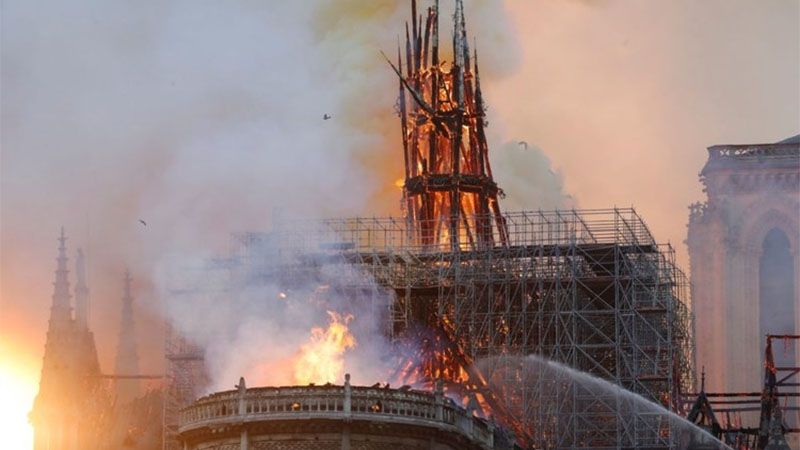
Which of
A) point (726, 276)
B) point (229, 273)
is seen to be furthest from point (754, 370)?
point (229, 273)

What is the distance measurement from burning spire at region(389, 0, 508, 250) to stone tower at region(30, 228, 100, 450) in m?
17.1

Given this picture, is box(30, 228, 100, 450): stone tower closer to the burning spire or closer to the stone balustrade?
the burning spire

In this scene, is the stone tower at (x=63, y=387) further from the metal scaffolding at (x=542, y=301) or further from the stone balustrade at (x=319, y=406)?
the stone balustrade at (x=319, y=406)

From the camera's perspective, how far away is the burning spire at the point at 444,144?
438 feet

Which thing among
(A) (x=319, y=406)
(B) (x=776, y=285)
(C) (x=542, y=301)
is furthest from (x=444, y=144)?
(A) (x=319, y=406)

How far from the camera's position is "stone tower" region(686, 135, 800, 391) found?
14800 centimetres

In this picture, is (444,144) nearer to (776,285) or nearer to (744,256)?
(744,256)

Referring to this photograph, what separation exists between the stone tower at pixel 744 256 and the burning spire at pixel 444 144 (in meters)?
16.6

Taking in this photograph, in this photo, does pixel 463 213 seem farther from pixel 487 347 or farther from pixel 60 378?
pixel 60 378

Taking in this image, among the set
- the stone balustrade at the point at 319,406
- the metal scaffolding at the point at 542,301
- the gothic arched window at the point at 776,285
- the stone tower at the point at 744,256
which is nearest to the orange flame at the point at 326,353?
the metal scaffolding at the point at 542,301

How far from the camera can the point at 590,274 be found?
5002 inches

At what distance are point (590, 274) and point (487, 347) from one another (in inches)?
219

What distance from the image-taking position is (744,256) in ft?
489

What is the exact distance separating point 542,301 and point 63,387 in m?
25.5
